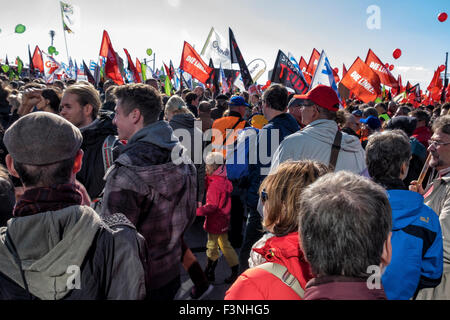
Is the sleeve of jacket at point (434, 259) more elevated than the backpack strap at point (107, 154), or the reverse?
the backpack strap at point (107, 154)

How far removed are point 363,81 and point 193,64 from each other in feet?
16.3

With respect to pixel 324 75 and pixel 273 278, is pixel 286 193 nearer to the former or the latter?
pixel 273 278

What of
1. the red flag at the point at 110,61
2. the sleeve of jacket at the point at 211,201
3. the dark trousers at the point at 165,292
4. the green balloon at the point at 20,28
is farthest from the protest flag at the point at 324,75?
the green balloon at the point at 20,28

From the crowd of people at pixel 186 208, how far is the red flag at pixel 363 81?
18.7ft

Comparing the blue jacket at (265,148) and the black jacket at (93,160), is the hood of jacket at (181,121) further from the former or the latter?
the black jacket at (93,160)

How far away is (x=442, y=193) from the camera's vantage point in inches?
93.6

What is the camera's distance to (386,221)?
3.65ft

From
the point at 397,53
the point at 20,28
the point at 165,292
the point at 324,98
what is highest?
the point at 20,28

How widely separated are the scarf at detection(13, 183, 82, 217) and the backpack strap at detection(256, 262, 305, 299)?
0.81m

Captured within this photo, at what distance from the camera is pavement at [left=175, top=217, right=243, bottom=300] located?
3.78 metres

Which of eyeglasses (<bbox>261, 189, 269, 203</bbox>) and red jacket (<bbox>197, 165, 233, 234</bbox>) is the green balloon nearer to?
red jacket (<bbox>197, 165, 233, 234</bbox>)

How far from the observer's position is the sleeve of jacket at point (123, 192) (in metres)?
1.92

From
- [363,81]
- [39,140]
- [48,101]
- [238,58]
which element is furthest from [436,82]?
[39,140]

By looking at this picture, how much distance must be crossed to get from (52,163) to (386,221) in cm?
127
